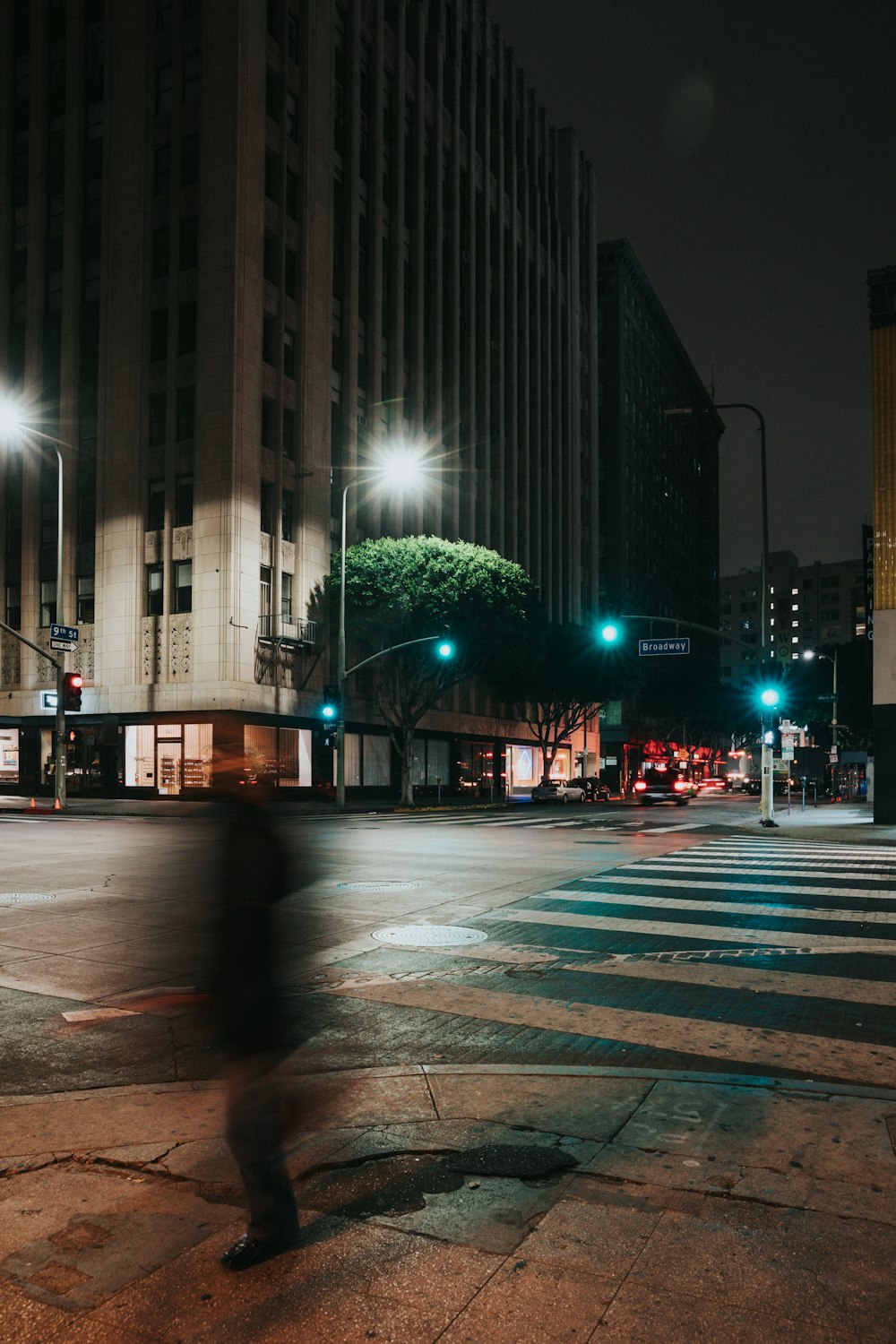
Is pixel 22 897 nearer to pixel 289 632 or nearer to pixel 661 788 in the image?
pixel 289 632

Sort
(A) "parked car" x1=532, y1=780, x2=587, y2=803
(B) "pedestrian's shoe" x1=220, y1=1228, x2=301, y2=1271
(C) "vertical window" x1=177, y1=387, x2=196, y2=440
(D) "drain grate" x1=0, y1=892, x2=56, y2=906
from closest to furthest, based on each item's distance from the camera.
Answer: (B) "pedestrian's shoe" x1=220, y1=1228, x2=301, y2=1271 → (D) "drain grate" x1=0, y1=892, x2=56, y2=906 → (C) "vertical window" x1=177, y1=387, x2=196, y2=440 → (A) "parked car" x1=532, y1=780, x2=587, y2=803

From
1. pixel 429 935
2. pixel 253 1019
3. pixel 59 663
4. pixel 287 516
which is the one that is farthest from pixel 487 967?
pixel 287 516

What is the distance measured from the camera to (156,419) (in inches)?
1700

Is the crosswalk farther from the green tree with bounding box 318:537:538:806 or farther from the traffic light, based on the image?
the green tree with bounding box 318:537:538:806

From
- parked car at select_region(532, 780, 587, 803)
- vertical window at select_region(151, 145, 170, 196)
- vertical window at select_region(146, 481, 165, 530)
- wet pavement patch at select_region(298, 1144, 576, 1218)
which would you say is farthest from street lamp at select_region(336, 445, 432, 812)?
wet pavement patch at select_region(298, 1144, 576, 1218)

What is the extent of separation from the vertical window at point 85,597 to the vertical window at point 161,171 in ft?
57.3

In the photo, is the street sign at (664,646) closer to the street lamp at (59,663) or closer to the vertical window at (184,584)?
the street lamp at (59,663)

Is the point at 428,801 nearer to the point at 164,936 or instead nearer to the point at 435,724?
the point at 435,724

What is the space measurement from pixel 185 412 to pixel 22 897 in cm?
3373

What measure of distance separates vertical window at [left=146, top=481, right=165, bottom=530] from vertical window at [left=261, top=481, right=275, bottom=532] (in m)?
4.28

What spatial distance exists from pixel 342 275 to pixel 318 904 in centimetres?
4441

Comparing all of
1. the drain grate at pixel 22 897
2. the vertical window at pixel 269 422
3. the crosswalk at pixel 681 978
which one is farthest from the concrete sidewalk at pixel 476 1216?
the vertical window at pixel 269 422

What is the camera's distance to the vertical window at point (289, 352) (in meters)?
44.5

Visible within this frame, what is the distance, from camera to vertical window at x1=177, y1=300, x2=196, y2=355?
42250 millimetres
